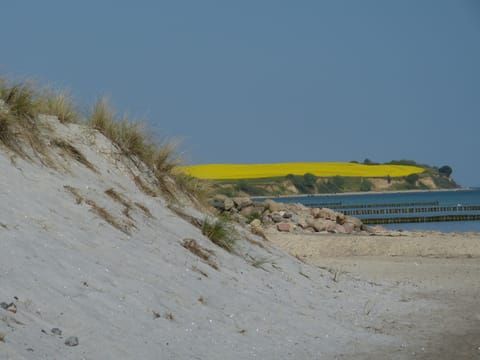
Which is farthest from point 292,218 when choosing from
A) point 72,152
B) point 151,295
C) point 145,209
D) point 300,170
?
point 300,170

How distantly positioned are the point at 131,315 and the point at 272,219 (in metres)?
20.7

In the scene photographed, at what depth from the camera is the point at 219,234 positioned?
40.3 ft

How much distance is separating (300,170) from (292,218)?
8194cm

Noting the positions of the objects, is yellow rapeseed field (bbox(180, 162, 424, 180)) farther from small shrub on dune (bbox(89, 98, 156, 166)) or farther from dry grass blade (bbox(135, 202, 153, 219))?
dry grass blade (bbox(135, 202, 153, 219))

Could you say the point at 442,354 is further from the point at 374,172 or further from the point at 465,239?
the point at 374,172

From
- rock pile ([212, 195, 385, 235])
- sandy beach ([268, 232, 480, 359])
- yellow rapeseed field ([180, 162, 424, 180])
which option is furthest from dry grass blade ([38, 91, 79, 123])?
yellow rapeseed field ([180, 162, 424, 180])

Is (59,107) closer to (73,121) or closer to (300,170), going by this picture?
(73,121)

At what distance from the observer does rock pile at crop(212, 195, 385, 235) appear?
27109 millimetres

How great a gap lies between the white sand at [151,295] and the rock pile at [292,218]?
13942mm

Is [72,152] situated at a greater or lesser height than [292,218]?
lesser

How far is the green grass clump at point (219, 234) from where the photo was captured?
12203mm

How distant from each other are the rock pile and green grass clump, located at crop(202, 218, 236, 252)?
529 inches

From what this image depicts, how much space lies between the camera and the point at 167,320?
8.17m

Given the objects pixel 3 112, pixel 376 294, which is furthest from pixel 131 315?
pixel 376 294
